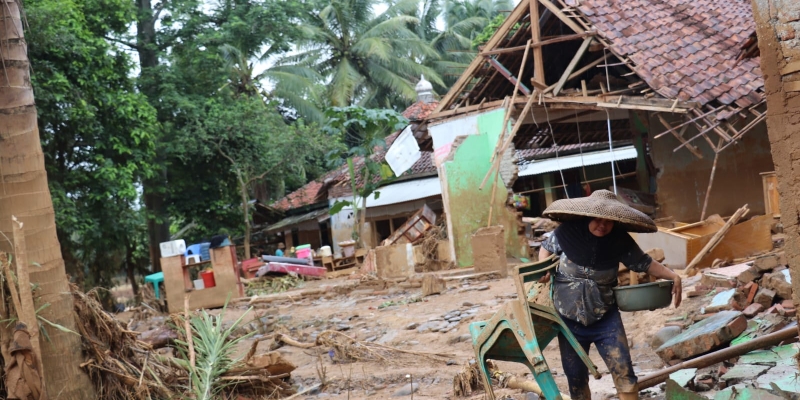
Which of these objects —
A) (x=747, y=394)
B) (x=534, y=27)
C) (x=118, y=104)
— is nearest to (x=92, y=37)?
(x=118, y=104)

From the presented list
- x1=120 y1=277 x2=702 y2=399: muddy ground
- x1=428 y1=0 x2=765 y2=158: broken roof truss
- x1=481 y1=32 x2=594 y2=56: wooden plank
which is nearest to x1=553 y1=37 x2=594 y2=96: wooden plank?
x1=428 y1=0 x2=765 y2=158: broken roof truss

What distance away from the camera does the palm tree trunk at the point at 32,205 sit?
235 inches

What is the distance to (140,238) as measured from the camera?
25641mm

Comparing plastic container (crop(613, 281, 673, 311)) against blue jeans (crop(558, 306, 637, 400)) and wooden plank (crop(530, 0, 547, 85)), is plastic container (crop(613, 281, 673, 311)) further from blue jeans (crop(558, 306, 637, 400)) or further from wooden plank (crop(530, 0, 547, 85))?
wooden plank (crop(530, 0, 547, 85))

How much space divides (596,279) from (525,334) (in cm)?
75

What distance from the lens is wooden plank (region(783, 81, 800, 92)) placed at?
4.51m

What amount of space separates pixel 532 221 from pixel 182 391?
480 inches

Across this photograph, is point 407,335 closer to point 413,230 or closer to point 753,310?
point 753,310

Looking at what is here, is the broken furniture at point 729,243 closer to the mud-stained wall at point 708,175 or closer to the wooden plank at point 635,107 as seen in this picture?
the wooden plank at point 635,107

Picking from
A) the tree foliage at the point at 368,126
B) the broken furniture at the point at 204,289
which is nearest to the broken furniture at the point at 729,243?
the broken furniture at the point at 204,289

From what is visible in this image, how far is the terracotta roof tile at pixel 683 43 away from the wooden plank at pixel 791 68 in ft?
29.3

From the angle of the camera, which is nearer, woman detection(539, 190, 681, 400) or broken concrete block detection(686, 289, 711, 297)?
woman detection(539, 190, 681, 400)

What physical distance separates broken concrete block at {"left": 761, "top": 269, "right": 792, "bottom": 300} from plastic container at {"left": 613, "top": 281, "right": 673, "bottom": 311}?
2.45 metres

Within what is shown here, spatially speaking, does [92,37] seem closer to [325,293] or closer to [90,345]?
[325,293]
